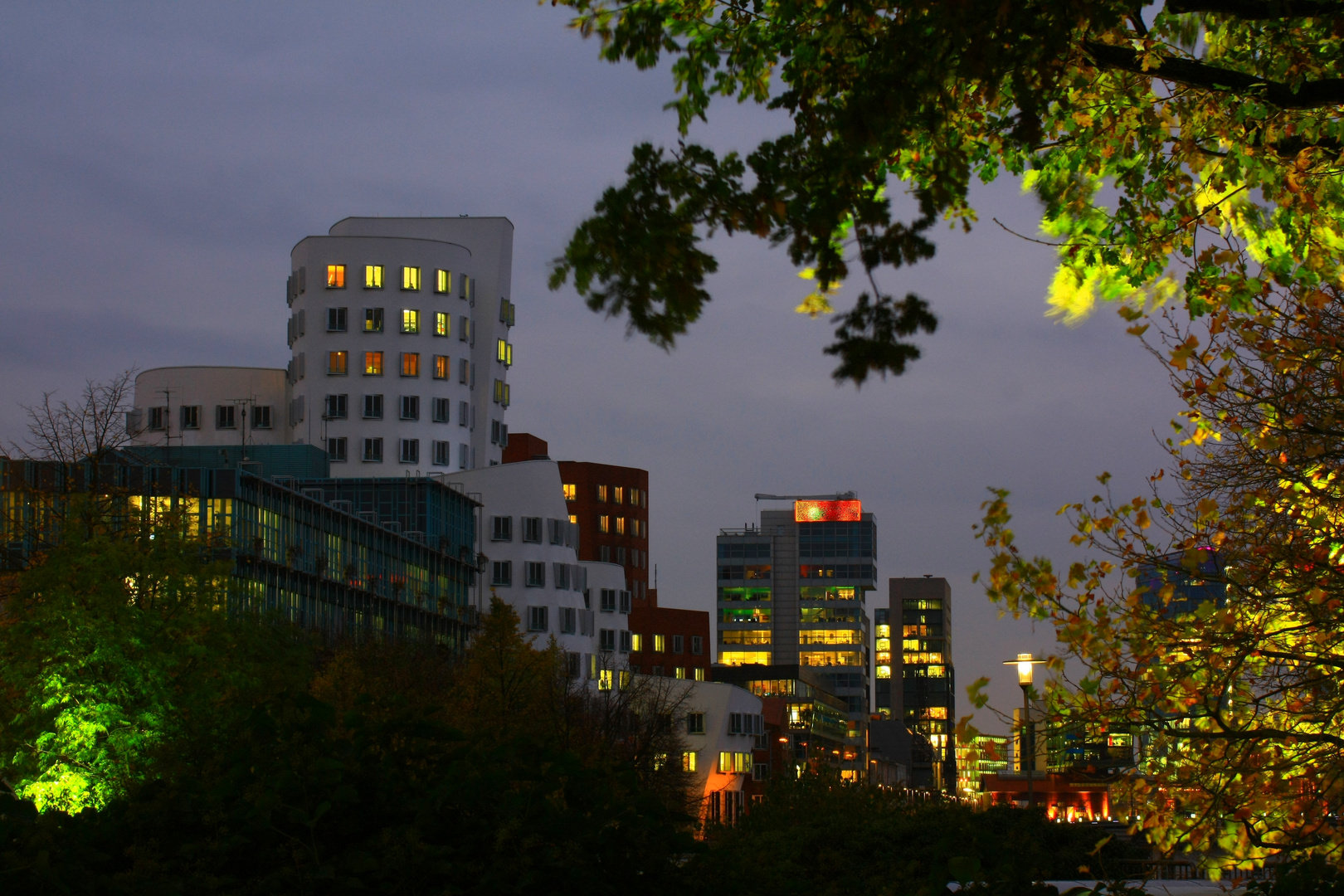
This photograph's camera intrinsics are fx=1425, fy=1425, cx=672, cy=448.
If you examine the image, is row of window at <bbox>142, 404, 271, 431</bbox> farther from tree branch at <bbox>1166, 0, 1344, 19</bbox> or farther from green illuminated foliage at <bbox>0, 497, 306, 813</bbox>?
tree branch at <bbox>1166, 0, 1344, 19</bbox>

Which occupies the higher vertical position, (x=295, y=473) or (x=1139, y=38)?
(x=295, y=473)

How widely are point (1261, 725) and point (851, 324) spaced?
511 centimetres

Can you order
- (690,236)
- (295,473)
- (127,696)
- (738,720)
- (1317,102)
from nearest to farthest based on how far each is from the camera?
(690,236), (1317,102), (127,696), (295,473), (738,720)

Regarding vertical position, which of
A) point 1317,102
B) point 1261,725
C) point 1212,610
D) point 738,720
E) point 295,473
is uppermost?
point 295,473

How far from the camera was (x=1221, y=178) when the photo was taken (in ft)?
29.1

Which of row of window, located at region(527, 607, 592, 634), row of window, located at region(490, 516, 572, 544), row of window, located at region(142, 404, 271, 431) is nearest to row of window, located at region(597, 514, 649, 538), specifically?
row of window, located at region(527, 607, 592, 634)

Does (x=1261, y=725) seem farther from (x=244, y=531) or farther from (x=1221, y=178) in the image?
(x=244, y=531)

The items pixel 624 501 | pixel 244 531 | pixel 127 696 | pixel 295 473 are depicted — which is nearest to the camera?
pixel 127 696

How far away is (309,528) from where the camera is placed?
7425cm

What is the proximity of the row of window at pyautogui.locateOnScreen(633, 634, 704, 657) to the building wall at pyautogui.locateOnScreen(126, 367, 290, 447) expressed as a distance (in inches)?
1890

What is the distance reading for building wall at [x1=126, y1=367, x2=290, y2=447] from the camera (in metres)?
106

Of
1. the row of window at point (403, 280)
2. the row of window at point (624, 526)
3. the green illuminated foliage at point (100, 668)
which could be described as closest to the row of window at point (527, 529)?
the row of window at point (403, 280)

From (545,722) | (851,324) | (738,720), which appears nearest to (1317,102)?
(851,324)

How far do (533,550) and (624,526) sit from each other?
5457 cm
